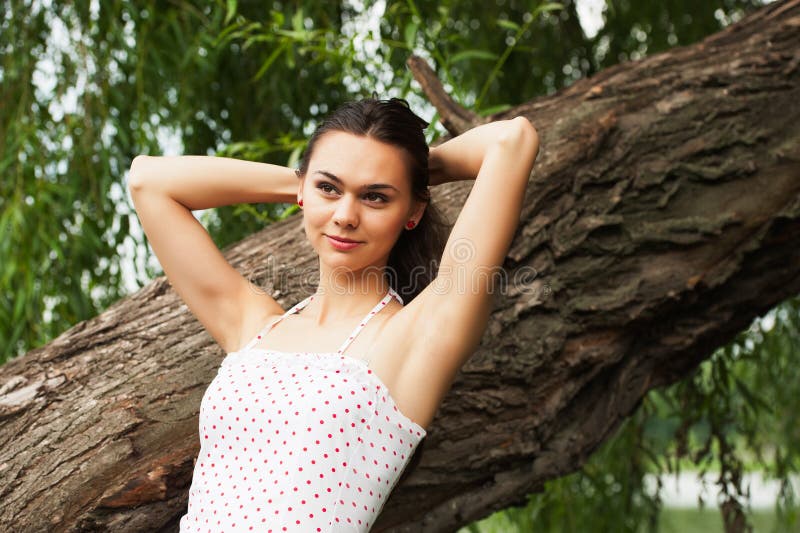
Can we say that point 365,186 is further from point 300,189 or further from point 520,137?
point 520,137

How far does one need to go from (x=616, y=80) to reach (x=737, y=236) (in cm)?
50

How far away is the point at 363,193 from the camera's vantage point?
5.39 feet

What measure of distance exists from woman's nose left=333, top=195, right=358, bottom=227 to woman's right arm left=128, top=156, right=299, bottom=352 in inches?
9.4

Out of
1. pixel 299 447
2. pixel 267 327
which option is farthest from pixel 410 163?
pixel 299 447

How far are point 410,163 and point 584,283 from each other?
67cm

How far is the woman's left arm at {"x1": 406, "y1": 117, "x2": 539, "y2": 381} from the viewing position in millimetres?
1597

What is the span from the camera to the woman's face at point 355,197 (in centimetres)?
164

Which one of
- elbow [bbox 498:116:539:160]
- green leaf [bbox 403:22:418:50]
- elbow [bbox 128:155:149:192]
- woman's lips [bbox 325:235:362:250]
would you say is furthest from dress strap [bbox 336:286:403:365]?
green leaf [bbox 403:22:418:50]

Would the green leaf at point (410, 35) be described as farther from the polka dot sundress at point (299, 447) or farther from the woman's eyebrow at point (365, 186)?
the polka dot sundress at point (299, 447)

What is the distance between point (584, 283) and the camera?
2174mm

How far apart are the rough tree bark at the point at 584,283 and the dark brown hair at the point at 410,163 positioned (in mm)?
350

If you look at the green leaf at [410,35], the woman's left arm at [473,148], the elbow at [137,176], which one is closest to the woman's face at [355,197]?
the woman's left arm at [473,148]

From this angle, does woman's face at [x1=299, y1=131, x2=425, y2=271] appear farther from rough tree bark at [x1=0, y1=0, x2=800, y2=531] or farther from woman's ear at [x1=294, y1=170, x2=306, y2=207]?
rough tree bark at [x1=0, y1=0, x2=800, y2=531]

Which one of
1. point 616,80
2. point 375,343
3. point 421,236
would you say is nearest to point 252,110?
point 616,80
